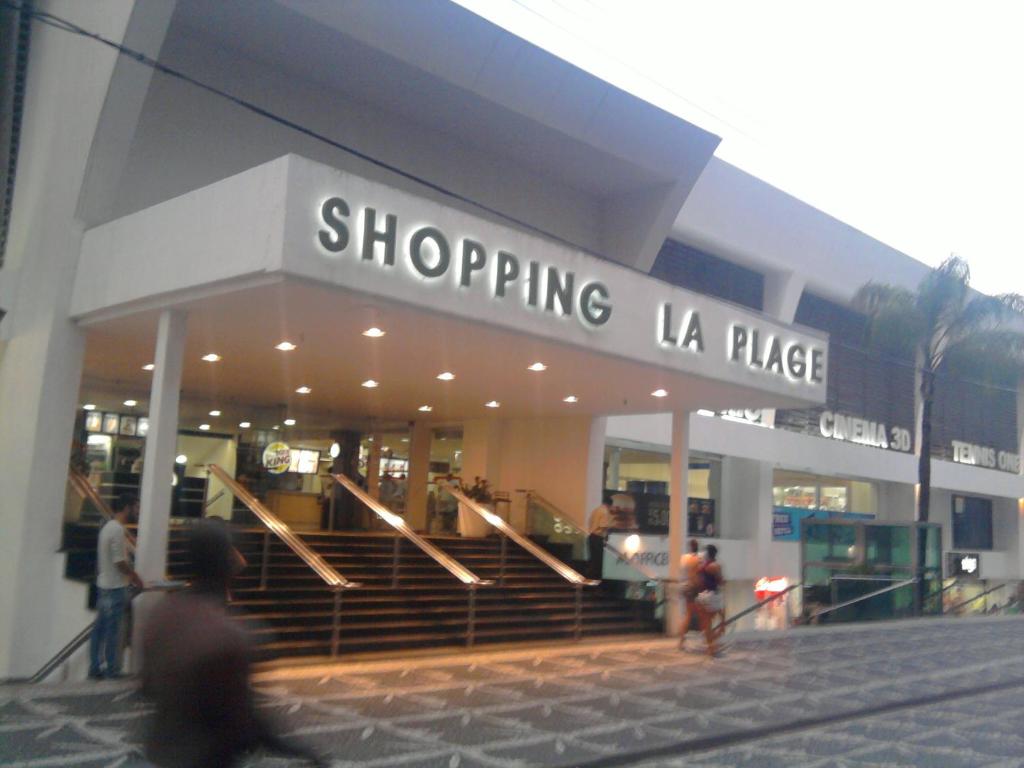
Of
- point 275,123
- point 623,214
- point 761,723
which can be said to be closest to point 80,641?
point 761,723

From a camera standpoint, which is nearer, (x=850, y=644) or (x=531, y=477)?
(x=850, y=644)

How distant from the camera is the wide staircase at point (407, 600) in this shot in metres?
12.7

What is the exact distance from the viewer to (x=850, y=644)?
16438mm

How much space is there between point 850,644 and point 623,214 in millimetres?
8289

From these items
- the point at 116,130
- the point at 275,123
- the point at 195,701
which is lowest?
→ the point at 195,701

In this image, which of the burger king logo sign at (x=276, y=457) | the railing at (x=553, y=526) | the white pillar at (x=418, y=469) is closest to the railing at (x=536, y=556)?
the railing at (x=553, y=526)

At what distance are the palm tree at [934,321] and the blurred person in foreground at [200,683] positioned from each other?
2613 cm

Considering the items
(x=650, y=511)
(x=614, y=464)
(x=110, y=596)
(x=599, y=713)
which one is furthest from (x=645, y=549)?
(x=110, y=596)

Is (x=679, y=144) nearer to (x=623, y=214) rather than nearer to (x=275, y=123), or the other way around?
(x=623, y=214)

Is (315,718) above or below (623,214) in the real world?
below

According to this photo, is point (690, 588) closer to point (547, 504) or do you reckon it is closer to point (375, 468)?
point (547, 504)

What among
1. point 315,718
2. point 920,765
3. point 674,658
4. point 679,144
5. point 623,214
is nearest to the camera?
point 920,765

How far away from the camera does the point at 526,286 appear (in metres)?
11.6

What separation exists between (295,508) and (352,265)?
456 inches
